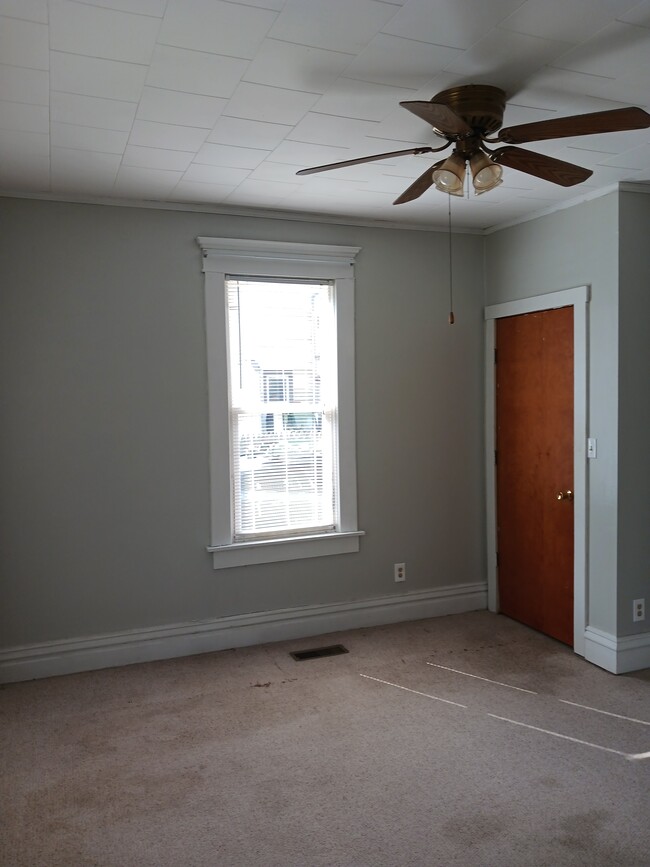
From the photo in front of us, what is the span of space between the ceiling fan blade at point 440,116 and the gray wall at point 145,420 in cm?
200

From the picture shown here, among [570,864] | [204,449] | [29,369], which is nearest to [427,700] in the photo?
[570,864]

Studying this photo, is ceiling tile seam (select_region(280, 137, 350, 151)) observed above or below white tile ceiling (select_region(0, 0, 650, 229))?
above

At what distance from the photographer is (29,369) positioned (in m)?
3.65

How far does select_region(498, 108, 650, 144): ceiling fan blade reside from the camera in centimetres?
205

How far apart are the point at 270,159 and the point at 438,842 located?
2.84 m

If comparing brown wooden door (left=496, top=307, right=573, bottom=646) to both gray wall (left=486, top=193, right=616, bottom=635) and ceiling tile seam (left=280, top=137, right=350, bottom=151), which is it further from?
ceiling tile seam (left=280, top=137, right=350, bottom=151)

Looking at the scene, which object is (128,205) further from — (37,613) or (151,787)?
(151,787)

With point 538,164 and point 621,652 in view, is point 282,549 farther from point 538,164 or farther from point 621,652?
point 538,164

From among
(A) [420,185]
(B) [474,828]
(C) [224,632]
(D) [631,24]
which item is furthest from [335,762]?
(D) [631,24]

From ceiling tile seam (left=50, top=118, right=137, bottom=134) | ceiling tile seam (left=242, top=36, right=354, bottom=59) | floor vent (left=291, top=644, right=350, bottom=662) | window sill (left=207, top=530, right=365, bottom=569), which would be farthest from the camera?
window sill (left=207, top=530, right=365, bottom=569)

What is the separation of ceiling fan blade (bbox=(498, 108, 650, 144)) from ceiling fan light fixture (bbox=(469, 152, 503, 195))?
121 mm

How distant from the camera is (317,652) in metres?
4.00

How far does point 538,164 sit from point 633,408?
1.72 meters

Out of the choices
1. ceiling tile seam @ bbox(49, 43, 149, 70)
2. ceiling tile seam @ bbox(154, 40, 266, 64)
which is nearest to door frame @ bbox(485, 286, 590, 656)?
ceiling tile seam @ bbox(154, 40, 266, 64)
